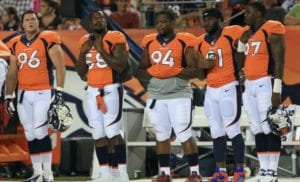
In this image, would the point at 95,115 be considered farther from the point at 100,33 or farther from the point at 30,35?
the point at 30,35

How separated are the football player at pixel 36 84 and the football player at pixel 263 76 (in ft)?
7.28

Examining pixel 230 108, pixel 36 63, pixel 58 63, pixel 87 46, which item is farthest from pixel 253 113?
pixel 36 63

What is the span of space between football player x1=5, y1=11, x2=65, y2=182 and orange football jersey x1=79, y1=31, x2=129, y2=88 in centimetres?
34

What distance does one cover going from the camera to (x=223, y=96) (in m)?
11.9

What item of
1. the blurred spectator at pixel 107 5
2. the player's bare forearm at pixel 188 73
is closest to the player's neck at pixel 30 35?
the player's bare forearm at pixel 188 73

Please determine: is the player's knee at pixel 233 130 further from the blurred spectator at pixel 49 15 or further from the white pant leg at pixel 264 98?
the blurred spectator at pixel 49 15

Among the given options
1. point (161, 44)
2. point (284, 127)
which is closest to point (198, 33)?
point (161, 44)

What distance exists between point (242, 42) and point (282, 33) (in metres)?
0.56

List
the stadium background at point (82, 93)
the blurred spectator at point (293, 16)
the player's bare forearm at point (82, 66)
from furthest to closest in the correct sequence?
the blurred spectator at point (293, 16) → the stadium background at point (82, 93) → the player's bare forearm at point (82, 66)

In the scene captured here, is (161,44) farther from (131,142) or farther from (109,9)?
(109,9)

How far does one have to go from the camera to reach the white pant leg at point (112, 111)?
486 inches

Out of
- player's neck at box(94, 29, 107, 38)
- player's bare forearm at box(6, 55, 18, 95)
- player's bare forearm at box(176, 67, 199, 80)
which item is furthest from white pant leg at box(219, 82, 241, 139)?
player's bare forearm at box(6, 55, 18, 95)

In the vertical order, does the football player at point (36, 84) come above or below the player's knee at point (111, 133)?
above

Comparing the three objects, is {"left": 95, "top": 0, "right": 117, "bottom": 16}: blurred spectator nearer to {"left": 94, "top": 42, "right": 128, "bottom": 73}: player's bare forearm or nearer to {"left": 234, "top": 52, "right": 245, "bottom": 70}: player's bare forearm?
{"left": 94, "top": 42, "right": 128, "bottom": 73}: player's bare forearm
